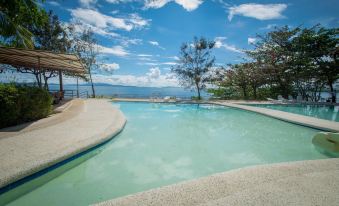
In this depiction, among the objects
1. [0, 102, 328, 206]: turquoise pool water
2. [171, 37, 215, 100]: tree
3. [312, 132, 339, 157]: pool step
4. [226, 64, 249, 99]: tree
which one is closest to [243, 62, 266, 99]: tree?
[226, 64, 249, 99]: tree

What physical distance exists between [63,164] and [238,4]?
12080 mm

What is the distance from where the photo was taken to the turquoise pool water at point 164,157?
3814 mm

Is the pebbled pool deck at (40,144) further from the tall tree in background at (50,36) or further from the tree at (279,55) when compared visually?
the tree at (279,55)

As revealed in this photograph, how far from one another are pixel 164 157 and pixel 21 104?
239 inches

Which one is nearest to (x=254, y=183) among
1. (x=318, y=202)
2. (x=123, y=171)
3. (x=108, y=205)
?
(x=318, y=202)

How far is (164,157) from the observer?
19.4ft

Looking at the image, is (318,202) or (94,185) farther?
(94,185)

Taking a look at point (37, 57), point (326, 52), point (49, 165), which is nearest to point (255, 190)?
point (49, 165)

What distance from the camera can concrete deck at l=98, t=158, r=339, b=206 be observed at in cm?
260

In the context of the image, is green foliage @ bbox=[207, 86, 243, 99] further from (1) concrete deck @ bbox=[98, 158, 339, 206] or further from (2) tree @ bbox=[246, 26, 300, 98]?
(1) concrete deck @ bbox=[98, 158, 339, 206]

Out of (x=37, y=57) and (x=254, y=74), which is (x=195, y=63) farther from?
(x=37, y=57)

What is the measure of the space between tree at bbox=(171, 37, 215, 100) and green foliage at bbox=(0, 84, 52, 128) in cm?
1645

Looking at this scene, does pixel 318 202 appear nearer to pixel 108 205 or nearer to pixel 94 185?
pixel 108 205

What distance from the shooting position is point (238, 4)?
11.1 metres
